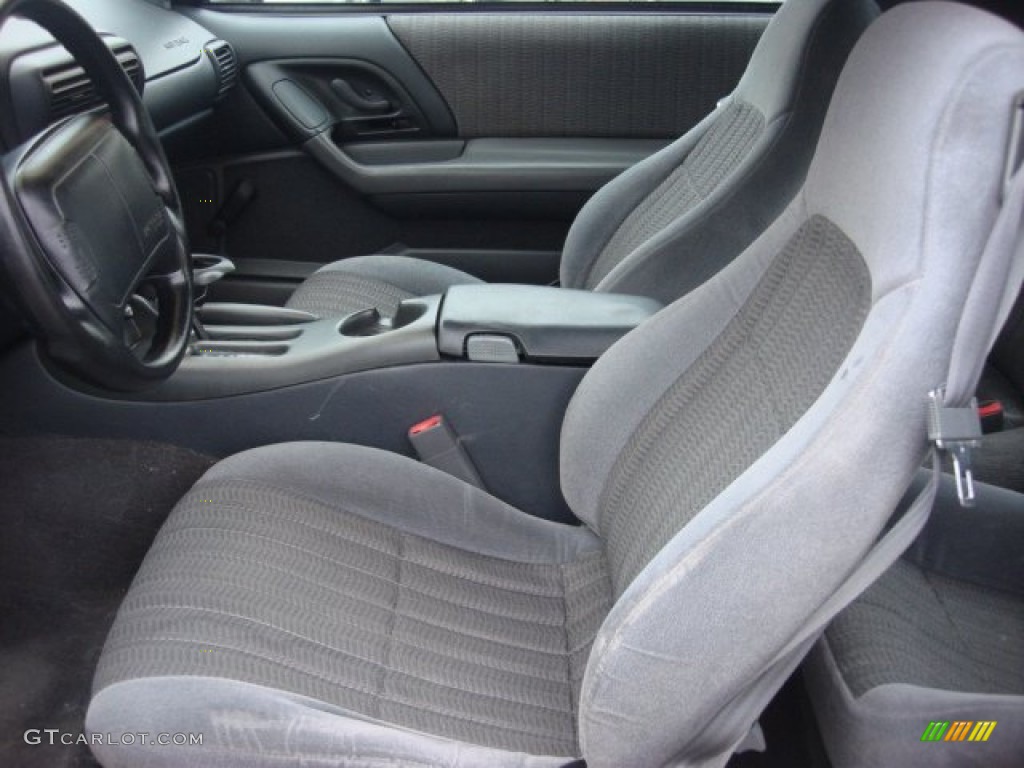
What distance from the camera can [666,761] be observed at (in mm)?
970

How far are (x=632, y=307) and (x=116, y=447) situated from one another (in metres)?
0.75

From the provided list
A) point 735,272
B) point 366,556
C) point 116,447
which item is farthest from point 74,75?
point 735,272

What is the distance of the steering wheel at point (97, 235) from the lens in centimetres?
109

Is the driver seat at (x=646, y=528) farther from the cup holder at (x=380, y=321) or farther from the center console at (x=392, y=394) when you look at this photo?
the cup holder at (x=380, y=321)

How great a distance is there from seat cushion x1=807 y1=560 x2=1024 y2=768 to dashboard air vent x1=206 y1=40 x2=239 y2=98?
1.76 meters

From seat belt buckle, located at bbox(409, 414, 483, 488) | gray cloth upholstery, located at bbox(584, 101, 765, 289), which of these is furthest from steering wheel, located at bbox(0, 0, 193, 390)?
gray cloth upholstery, located at bbox(584, 101, 765, 289)

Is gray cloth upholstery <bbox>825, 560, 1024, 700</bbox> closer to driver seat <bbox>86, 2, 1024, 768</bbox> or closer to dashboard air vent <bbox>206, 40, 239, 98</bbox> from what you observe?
driver seat <bbox>86, 2, 1024, 768</bbox>

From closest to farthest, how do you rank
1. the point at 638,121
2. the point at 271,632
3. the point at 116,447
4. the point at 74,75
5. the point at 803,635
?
the point at 803,635, the point at 271,632, the point at 74,75, the point at 116,447, the point at 638,121

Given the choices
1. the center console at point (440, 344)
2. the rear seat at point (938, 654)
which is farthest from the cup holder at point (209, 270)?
the rear seat at point (938, 654)

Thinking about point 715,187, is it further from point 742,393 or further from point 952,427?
point 952,427

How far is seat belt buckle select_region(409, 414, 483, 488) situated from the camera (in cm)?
145

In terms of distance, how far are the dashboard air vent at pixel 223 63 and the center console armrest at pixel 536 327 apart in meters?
1.13

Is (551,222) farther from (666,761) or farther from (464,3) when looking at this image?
(666,761)

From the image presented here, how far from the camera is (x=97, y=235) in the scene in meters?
1.19
